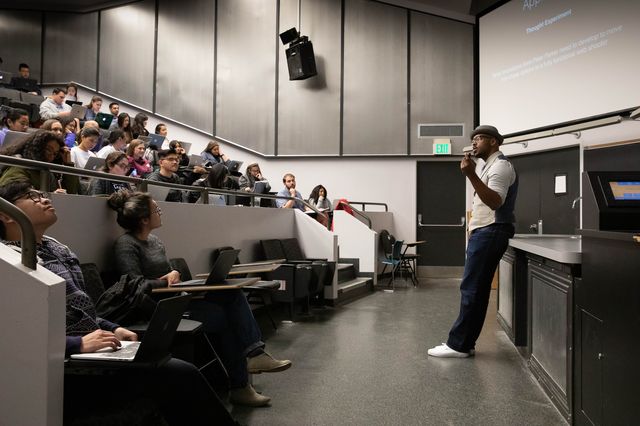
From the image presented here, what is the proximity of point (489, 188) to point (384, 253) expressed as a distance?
17.8 ft

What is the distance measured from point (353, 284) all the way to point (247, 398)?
4221 mm

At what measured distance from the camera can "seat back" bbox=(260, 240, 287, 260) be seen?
16.6 feet

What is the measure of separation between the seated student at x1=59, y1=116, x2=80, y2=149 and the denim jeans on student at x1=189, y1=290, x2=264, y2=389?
417cm

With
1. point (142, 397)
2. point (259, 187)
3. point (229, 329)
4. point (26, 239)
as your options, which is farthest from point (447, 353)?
point (259, 187)

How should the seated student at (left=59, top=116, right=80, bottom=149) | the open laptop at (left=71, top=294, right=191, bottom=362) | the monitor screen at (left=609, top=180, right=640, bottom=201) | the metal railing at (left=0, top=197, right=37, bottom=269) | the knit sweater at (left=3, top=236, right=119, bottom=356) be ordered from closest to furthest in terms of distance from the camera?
1. the metal railing at (left=0, top=197, right=37, bottom=269)
2. the open laptop at (left=71, top=294, right=191, bottom=362)
3. the knit sweater at (left=3, top=236, right=119, bottom=356)
4. the monitor screen at (left=609, top=180, right=640, bottom=201)
5. the seated student at (left=59, top=116, right=80, bottom=149)

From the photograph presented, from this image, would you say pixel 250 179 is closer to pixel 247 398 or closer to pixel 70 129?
pixel 70 129

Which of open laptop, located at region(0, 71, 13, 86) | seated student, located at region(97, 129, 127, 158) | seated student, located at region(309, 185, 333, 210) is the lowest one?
seated student, located at region(309, 185, 333, 210)

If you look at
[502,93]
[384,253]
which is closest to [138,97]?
[384,253]

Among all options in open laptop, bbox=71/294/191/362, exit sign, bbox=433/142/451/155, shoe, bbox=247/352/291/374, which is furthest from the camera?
exit sign, bbox=433/142/451/155

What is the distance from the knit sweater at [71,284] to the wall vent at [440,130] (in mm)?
8019

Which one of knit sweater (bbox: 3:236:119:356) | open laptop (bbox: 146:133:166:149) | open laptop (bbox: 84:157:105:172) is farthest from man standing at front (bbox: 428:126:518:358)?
open laptop (bbox: 146:133:166:149)

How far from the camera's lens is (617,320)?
5.97ft

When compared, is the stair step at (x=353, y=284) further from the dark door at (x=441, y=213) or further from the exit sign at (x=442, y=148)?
the exit sign at (x=442, y=148)

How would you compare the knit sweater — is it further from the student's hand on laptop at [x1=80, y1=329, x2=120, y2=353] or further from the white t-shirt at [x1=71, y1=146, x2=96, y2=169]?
the white t-shirt at [x1=71, y1=146, x2=96, y2=169]
